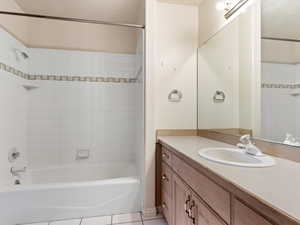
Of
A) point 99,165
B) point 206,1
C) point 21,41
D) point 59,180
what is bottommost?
point 59,180

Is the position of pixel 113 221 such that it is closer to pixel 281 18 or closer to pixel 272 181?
pixel 272 181

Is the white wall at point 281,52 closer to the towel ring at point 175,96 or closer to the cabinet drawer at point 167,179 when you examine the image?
the towel ring at point 175,96

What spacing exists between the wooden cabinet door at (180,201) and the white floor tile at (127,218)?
57cm

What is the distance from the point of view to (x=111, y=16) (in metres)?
2.49

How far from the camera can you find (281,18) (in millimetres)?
1149

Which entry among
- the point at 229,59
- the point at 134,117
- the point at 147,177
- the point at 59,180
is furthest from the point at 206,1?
the point at 59,180

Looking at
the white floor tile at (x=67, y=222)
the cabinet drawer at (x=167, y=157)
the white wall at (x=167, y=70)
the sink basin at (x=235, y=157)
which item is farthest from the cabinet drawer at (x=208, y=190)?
the white floor tile at (x=67, y=222)

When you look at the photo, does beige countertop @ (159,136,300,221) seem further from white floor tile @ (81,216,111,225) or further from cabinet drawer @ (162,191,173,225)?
white floor tile @ (81,216,111,225)

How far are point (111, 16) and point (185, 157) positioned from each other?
228 cm

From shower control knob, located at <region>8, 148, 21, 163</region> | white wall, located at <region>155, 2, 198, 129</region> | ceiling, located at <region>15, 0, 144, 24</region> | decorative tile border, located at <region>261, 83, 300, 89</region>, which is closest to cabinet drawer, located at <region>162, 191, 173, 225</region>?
white wall, located at <region>155, 2, 198, 129</region>

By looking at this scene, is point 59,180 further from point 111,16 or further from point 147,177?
point 111,16

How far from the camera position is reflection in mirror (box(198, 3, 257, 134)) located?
4.65 ft

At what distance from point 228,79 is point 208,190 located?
1175 millimetres

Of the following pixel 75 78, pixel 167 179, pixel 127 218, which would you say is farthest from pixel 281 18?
pixel 75 78
